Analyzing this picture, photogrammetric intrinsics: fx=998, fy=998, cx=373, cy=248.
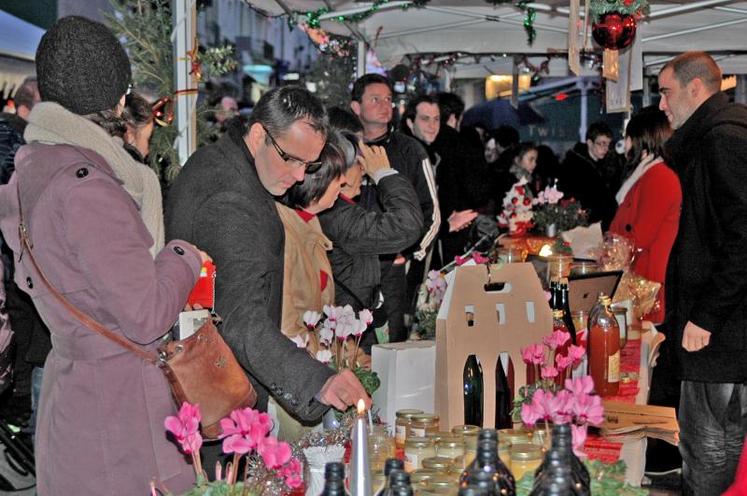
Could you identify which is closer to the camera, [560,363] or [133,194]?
[133,194]

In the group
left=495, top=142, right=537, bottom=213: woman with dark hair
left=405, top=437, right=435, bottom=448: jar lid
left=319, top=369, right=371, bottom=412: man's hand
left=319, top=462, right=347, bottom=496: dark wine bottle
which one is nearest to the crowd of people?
left=319, top=369, right=371, bottom=412: man's hand

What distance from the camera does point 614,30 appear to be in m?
4.84

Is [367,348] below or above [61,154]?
below

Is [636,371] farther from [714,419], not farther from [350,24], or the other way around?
[350,24]

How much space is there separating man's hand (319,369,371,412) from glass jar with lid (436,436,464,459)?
28 cm

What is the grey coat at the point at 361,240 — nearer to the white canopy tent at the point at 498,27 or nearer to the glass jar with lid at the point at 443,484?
the glass jar with lid at the point at 443,484

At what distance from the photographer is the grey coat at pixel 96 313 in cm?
177

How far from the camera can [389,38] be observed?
24.2 ft

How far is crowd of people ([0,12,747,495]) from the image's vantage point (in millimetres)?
1828

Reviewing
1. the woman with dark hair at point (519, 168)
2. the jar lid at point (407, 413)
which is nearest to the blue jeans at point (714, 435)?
the jar lid at point (407, 413)

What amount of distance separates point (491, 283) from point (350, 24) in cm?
465

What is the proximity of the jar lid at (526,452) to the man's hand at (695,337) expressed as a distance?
5.57 feet

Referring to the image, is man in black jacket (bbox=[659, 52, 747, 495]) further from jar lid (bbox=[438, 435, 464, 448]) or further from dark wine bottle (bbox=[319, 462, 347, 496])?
dark wine bottle (bbox=[319, 462, 347, 496])

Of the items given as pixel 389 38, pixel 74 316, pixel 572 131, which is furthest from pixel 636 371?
pixel 572 131
